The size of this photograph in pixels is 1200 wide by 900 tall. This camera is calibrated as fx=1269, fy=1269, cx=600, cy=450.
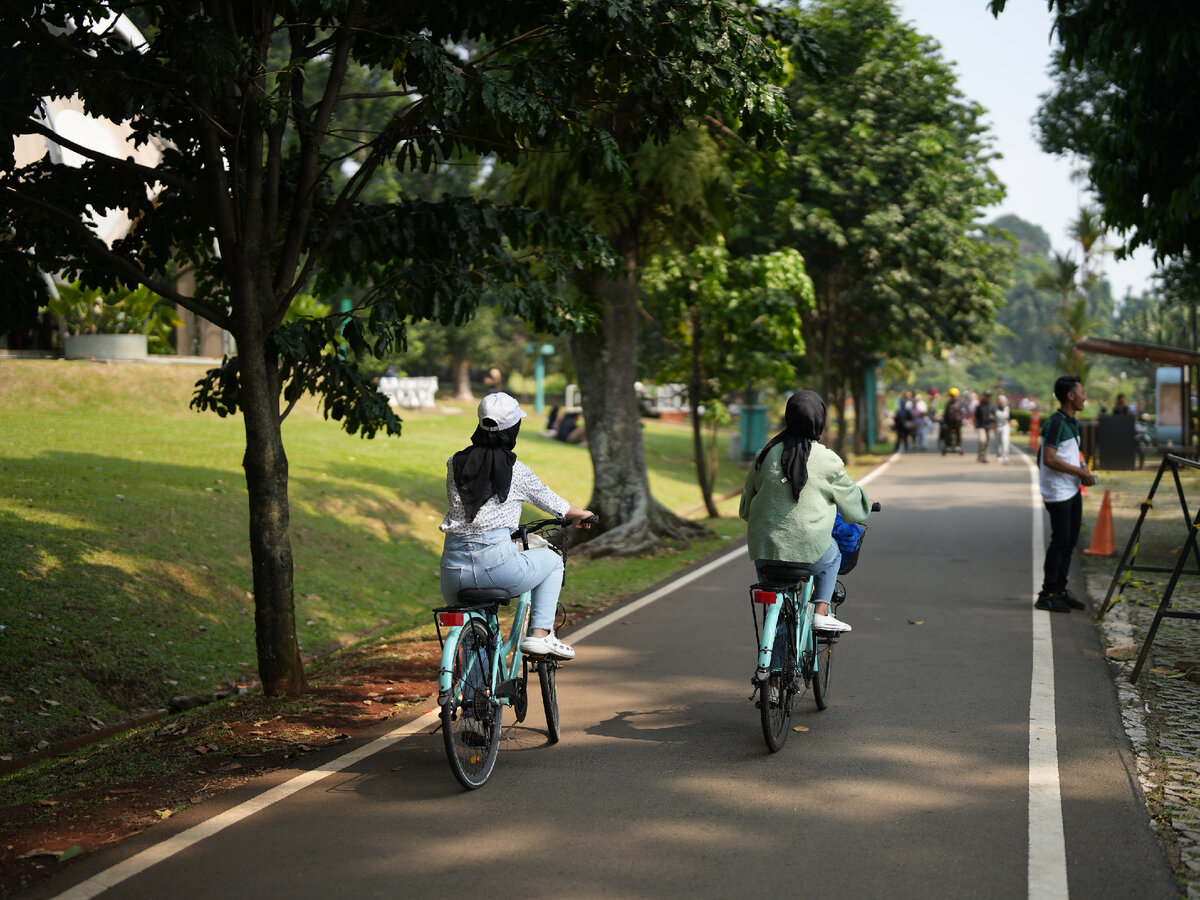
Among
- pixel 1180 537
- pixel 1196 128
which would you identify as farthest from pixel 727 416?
pixel 1196 128

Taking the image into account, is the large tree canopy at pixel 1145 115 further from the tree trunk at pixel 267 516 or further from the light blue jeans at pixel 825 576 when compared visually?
the tree trunk at pixel 267 516

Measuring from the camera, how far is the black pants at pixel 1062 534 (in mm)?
11188

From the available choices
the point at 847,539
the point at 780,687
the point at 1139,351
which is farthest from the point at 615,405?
the point at 1139,351

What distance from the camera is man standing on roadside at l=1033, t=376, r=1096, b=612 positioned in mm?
11062

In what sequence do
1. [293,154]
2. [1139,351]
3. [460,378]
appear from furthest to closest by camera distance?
[460,378]
[1139,351]
[293,154]

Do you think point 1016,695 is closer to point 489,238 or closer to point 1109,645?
point 1109,645

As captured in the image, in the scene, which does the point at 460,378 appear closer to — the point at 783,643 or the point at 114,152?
the point at 114,152

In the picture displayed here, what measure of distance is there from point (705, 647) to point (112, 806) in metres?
4.97

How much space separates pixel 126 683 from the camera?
9461 millimetres

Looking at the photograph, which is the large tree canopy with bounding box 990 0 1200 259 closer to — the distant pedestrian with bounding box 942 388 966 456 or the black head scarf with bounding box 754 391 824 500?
the black head scarf with bounding box 754 391 824 500

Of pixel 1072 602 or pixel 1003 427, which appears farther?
pixel 1003 427

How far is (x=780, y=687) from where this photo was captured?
672 cm

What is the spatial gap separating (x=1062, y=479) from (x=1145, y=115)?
12.2 feet

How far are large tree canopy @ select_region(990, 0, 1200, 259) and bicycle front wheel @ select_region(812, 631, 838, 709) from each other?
546 centimetres
